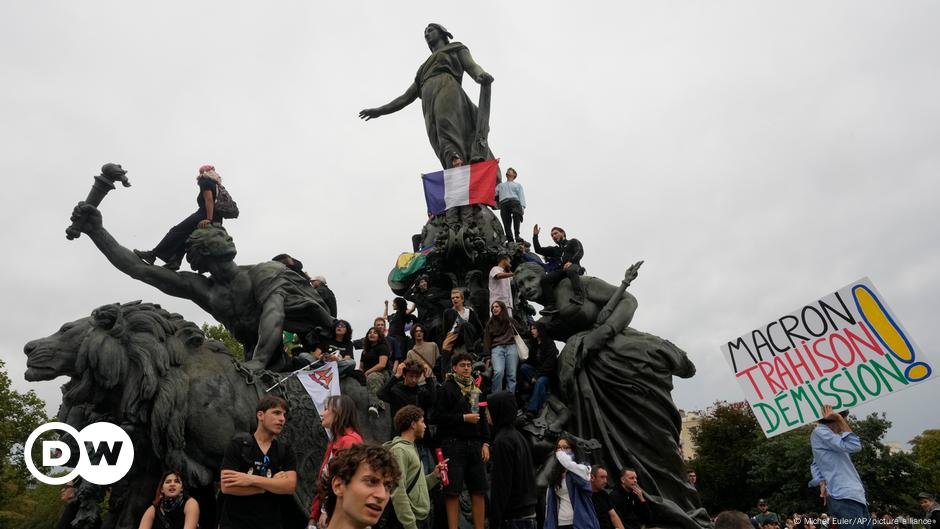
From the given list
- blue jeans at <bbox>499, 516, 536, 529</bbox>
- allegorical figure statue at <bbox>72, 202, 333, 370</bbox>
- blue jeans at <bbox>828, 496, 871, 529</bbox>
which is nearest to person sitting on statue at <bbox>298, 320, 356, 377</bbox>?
allegorical figure statue at <bbox>72, 202, 333, 370</bbox>

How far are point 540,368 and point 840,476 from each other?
12.8ft

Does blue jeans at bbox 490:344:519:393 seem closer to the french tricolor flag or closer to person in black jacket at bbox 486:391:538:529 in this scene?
person in black jacket at bbox 486:391:538:529

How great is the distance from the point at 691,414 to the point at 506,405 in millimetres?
71889

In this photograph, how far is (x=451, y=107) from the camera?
1285 centimetres

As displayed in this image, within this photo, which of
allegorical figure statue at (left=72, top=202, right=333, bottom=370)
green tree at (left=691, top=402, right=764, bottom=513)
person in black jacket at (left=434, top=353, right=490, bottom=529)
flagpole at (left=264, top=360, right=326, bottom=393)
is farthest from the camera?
green tree at (left=691, top=402, right=764, bottom=513)

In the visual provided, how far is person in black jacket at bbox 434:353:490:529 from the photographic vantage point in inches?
245

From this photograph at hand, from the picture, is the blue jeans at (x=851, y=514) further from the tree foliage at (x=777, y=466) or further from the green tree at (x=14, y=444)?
the green tree at (x=14, y=444)

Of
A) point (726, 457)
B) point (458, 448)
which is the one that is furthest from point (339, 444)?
point (726, 457)

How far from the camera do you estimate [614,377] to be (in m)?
8.96

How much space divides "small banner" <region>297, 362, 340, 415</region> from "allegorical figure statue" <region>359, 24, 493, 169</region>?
19.3ft

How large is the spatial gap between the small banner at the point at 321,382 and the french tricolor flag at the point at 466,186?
5.05 meters

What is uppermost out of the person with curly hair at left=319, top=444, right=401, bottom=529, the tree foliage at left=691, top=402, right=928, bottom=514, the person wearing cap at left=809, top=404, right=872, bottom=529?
the tree foliage at left=691, top=402, right=928, bottom=514

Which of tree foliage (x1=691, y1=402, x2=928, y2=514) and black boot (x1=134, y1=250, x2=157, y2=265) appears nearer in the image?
black boot (x1=134, y1=250, x2=157, y2=265)

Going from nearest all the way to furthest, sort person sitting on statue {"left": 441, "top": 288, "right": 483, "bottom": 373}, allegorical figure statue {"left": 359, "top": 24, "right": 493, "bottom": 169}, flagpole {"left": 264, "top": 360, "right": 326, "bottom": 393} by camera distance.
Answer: flagpole {"left": 264, "top": 360, "right": 326, "bottom": 393}, person sitting on statue {"left": 441, "top": 288, "right": 483, "bottom": 373}, allegorical figure statue {"left": 359, "top": 24, "right": 493, "bottom": 169}
